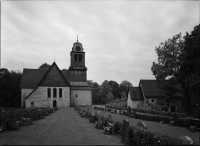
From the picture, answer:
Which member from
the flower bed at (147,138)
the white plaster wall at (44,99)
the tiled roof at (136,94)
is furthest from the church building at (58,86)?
the flower bed at (147,138)

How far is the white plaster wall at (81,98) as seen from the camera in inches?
2121

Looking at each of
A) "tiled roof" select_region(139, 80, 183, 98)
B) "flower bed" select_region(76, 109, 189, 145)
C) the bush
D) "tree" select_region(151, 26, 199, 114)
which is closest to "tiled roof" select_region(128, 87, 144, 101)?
"tiled roof" select_region(139, 80, 183, 98)

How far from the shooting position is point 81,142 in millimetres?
10367

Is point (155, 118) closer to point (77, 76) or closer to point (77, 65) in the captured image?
point (77, 76)

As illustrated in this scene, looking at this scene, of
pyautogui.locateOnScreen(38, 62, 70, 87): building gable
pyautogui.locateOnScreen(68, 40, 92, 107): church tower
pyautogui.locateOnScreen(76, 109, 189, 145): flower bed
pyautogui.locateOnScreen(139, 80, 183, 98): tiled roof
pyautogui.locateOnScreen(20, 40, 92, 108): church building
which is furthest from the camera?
pyautogui.locateOnScreen(68, 40, 92, 107): church tower

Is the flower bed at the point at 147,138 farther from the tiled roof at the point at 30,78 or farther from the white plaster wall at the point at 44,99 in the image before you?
the tiled roof at the point at 30,78

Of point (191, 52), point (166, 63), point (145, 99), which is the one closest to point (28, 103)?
point (145, 99)

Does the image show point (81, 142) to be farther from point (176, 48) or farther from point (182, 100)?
point (182, 100)

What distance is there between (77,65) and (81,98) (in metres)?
9.48

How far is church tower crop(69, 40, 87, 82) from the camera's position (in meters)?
56.4

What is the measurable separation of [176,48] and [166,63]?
2.65m

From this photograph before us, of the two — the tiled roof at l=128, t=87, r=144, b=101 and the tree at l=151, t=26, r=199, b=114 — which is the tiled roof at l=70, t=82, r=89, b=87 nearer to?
the tiled roof at l=128, t=87, r=144, b=101

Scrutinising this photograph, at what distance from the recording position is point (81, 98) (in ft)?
178

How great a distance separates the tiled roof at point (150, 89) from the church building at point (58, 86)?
55.7 feet
